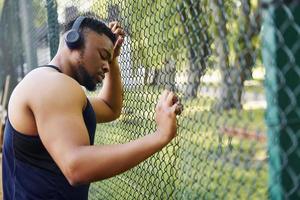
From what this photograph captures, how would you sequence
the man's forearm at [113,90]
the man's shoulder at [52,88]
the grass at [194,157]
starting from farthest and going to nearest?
the man's forearm at [113,90]
the man's shoulder at [52,88]
the grass at [194,157]

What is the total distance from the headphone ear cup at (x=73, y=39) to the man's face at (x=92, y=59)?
0.03 meters

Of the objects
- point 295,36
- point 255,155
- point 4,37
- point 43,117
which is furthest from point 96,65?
point 4,37

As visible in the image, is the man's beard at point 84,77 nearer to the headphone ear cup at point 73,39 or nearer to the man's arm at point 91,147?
the headphone ear cup at point 73,39

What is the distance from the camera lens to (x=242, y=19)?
171 cm

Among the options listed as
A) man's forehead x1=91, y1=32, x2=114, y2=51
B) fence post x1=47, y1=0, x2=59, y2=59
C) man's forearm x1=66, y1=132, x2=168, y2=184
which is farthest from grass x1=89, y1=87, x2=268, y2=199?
fence post x1=47, y1=0, x2=59, y2=59

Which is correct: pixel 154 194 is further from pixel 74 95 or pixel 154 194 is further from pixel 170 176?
pixel 74 95

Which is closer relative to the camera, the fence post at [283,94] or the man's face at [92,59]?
the fence post at [283,94]

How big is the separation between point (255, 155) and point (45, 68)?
1041 millimetres

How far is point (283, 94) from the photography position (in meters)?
A: 1.59

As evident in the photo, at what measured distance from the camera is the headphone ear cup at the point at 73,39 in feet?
8.15

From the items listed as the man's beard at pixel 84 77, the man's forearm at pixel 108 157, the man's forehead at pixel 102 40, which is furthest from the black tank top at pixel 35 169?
the man's forearm at pixel 108 157

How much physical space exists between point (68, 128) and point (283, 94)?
872 mm

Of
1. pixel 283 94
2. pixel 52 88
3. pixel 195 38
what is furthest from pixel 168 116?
pixel 283 94

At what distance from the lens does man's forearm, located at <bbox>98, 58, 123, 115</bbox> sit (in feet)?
10.1
